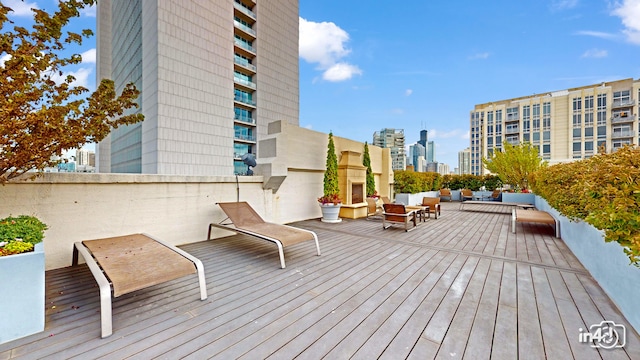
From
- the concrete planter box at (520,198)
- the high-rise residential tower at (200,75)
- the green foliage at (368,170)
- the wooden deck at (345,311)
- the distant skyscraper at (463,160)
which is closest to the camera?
the wooden deck at (345,311)

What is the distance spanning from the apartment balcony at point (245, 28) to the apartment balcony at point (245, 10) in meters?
1.30

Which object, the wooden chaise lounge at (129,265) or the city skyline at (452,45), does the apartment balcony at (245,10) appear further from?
the wooden chaise lounge at (129,265)

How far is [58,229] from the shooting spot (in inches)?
156

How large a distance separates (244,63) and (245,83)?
8.47ft

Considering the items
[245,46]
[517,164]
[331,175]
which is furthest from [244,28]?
[517,164]

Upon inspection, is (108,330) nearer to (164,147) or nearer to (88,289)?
(88,289)

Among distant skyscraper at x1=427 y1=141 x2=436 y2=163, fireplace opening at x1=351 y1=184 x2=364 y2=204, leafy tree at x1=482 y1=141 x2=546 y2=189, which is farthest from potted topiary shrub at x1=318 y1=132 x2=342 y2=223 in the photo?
distant skyscraper at x1=427 y1=141 x2=436 y2=163

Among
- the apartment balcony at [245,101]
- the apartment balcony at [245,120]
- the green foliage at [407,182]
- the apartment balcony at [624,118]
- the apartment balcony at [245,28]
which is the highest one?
the apartment balcony at [245,28]

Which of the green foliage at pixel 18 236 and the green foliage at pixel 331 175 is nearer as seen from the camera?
the green foliage at pixel 18 236

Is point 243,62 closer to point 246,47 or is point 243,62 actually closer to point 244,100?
point 246,47

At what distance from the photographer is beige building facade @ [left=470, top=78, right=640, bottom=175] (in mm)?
40969

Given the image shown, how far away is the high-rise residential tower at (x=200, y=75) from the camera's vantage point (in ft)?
78.8

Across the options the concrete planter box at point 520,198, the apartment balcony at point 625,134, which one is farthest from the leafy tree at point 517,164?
the apartment balcony at point 625,134

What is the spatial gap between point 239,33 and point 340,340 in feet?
119
